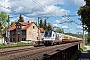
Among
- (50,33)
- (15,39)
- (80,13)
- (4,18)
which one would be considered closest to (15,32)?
(15,39)

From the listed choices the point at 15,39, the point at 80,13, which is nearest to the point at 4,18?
the point at 15,39

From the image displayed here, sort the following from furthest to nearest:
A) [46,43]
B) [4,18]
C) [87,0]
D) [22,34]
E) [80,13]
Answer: [4,18]
[22,34]
[46,43]
[80,13]
[87,0]

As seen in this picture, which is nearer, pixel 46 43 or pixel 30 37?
pixel 46 43

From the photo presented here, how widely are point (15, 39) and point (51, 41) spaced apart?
56840mm

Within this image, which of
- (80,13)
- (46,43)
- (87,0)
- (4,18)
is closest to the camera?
(87,0)

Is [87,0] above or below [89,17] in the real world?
above

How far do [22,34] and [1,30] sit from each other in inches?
672

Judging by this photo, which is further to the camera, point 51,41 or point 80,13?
point 51,41

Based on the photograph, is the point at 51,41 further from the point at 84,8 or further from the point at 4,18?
the point at 4,18

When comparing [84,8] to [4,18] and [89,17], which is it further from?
[4,18]

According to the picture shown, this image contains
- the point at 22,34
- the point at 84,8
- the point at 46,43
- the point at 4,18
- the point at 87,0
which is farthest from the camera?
the point at 4,18

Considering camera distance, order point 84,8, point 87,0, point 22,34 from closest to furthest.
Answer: point 87,0 → point 84,8 → point 22,34

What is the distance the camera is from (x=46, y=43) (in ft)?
152

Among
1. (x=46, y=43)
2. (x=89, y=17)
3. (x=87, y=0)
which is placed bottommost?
(x=46, y=43)
